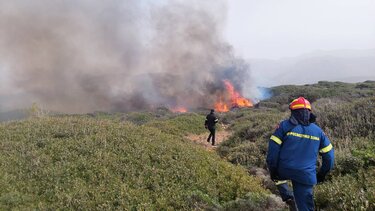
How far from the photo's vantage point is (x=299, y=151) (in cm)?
626

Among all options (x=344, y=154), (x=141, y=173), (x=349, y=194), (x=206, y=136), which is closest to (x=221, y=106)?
(x=206, y=136)

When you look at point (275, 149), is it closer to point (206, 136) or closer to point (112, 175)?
point (112, 175)

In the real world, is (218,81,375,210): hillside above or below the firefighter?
below

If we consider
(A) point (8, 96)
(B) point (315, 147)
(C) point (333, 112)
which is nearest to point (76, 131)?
(B) point (315, 147)

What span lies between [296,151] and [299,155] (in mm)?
93

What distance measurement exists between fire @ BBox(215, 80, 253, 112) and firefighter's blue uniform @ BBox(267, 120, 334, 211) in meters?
45.3

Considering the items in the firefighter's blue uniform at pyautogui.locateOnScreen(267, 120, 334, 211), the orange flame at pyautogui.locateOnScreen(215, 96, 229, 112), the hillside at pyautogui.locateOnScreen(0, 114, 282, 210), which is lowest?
the orange flame at pyautogui.locateOnScreen(215, 96, 229, 112)

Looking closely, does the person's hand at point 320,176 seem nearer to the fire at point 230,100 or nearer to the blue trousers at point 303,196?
the blue trousers at point 303,196

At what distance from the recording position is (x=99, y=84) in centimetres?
6131

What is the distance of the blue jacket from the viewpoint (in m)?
6.25

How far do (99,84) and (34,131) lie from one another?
163 ft

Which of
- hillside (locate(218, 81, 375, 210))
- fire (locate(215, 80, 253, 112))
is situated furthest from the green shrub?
fire (locate(215, 80, 253, 112))

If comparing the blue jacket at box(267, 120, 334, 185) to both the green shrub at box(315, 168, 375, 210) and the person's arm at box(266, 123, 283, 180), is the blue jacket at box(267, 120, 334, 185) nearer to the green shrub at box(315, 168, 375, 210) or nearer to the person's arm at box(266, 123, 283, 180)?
the person's arm at box(266, 123, 283, 180)

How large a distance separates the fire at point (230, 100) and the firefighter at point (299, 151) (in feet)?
149
